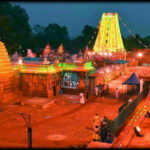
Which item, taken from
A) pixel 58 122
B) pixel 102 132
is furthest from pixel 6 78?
pixel 102 132

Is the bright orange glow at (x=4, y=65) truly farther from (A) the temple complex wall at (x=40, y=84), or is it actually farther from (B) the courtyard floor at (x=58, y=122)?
(B) the courtyard floor at (x=58, y=122)

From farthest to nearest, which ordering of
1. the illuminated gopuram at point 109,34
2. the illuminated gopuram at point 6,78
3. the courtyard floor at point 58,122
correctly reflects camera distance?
the illuminated gopuram at point 109,34
the illuminated gopuram at point 6,78
the courtyard floor at point 58,122

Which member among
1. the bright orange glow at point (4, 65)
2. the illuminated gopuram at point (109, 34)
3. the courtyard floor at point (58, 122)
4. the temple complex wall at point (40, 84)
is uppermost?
the illuminated gopuram at point (109, 34)

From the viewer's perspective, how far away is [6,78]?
2372 cm

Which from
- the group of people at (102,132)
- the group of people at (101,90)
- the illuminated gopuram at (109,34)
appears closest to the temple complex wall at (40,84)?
the group of people at (101,90)

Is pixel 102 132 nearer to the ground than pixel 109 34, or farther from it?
nearer to the ground

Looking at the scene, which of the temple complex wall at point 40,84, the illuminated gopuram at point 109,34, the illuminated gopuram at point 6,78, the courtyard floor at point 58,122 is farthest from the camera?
the illuminated gopuram at point 109,34

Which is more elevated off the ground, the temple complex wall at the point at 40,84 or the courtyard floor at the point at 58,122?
the temple complex wall at the point at 40,84

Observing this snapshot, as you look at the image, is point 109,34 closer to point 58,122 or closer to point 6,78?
point 6,78

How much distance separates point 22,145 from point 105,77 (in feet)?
64.9

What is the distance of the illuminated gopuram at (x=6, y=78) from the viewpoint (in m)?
23.3

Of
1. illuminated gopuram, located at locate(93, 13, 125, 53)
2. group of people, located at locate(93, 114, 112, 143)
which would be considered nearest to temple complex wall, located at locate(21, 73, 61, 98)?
group of people, located at locate(93, 114, 112, 143)

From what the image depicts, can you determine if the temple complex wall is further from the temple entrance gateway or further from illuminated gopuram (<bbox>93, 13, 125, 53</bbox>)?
illuminated gopuram (<bbox>93, 13, 125, 53</bbox>)

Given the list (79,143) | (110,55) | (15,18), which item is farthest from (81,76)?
(15,18)
